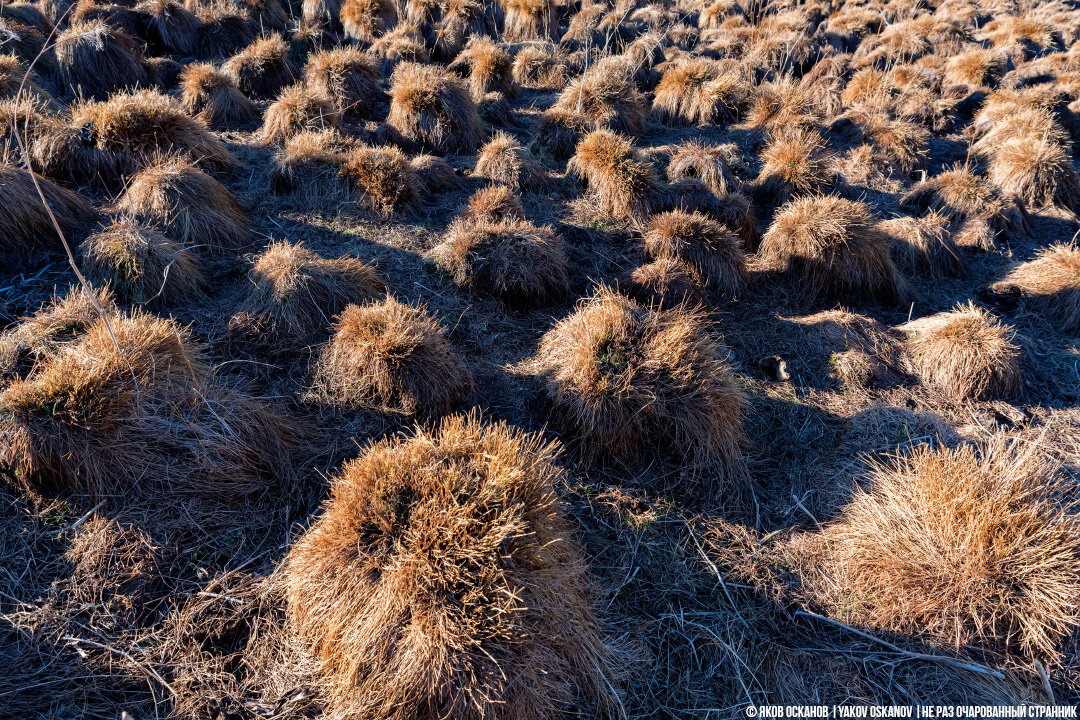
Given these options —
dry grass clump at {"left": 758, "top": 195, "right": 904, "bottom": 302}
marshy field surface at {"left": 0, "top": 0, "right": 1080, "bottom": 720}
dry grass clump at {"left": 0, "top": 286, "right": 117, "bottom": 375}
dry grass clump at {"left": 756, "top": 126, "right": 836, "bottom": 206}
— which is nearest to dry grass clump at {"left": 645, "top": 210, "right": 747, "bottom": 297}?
marshy field surface at {"left": 0, "top": 0, "right": 1080, "bottom": 720}

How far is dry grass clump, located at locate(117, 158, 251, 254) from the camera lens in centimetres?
520

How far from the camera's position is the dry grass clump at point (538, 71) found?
9914 millimetres

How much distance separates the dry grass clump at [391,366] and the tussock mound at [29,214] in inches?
114

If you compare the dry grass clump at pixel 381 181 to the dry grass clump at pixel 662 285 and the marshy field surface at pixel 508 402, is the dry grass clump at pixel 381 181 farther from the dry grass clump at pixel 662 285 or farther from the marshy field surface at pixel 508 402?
the dry grass clump at pixel 662 285

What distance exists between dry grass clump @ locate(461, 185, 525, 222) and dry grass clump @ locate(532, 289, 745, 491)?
89.5 inches

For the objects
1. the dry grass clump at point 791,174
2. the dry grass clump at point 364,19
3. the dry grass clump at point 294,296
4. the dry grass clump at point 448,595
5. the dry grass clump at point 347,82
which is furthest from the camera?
the dry grass clump at point 364,19

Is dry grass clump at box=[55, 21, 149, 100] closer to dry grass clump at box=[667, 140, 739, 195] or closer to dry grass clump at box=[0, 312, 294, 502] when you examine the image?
dry grass clump at box=[0, 312, 294, 502]

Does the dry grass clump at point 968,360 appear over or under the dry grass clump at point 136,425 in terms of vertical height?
under

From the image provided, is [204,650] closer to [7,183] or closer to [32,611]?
[32,611]

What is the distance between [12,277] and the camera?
15.3ft

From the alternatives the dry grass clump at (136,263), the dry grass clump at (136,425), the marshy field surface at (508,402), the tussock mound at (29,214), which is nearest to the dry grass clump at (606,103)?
the marshy field surface at (508,402)

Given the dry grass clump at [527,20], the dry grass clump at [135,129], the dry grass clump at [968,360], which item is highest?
the dry grass clump at [527,20]

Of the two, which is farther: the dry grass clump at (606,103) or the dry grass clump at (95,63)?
the dry grass clump at (606,103)

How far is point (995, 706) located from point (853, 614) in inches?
27.1
